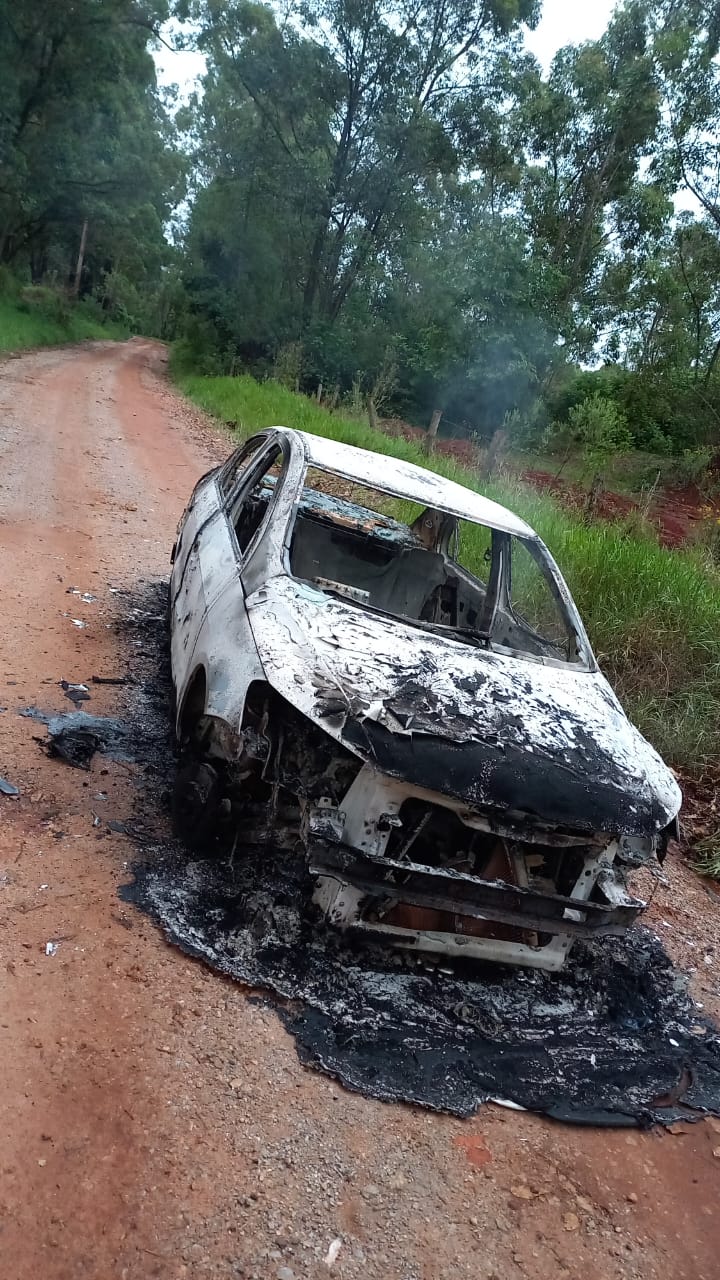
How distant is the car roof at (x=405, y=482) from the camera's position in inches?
162

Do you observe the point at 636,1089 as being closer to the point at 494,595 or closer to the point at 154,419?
the point at 494,595

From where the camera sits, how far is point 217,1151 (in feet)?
7.44

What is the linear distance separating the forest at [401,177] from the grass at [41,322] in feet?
10.9

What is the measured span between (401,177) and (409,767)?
24.0 m

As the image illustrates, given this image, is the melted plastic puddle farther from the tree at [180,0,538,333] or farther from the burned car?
the tree at [180,0,538,333]

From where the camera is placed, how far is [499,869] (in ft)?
10.5

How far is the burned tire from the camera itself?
10.8 ft

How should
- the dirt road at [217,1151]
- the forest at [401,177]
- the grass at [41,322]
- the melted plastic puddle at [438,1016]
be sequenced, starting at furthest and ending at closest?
the grass at [41,322], the forest at [401,177], the melted plastic puddle at [438,1016], the dirt road at [217,1151]

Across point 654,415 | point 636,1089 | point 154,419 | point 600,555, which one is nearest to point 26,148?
point 154,419

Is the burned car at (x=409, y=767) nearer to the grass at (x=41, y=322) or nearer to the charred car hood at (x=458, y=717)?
the charred car hood at (x=458, y=717)

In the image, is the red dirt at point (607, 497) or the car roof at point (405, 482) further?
the red dirt at point (607, 497)

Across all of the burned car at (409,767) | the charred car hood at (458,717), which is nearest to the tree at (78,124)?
the burned car at (409,767)

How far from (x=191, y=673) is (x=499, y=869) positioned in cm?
150

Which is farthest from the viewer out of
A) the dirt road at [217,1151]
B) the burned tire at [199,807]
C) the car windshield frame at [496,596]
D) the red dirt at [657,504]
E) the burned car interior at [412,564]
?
the red dirt at [657,504]
